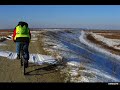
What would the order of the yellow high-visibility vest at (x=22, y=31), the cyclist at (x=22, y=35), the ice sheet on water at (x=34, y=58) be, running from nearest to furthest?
the cyclist at (x=22, y=35) < the yellow high-visibility vest at (x=22, y=31) < the ice sheet on water at (x=34, y=58)

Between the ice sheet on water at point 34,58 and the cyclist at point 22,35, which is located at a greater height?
the cyclist at point 22,35

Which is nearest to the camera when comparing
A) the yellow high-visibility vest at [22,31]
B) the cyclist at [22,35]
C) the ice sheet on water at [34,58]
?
the cyclist at [22,35]

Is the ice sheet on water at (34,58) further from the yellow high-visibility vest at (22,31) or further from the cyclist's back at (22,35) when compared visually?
the yellow high-visibility vest at (22,31)

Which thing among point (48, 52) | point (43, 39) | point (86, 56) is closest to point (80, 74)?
point (86, 56)

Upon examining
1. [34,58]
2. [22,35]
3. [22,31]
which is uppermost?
[22,31]

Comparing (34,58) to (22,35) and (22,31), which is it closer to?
(22,35)

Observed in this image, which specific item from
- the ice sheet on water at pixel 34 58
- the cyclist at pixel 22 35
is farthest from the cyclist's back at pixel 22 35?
the ice sheet on water at pixel 34 58

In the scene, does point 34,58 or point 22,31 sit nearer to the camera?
point 22,31

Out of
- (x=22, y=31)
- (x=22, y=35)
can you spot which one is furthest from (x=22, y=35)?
(x=22, y=31)

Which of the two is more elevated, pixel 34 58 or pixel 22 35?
pixel 22 35

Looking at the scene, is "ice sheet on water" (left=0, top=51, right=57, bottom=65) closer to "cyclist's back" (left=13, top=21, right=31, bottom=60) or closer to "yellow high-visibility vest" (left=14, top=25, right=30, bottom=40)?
"cyclist's back" (left=13, top=21, right=31, bottom=60)

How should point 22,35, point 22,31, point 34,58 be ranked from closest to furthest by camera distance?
point 22,31 < point 22,35 < point 34,58

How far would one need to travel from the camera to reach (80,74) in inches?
341
